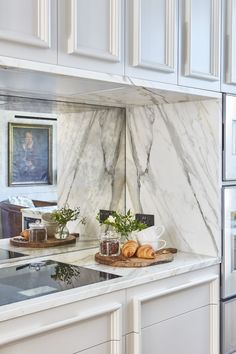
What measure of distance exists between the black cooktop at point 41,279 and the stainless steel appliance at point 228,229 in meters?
0.68

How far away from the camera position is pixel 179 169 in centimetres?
233

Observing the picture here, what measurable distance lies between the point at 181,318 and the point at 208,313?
0.21 metres

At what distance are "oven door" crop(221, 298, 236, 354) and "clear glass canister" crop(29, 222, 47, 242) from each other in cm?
89

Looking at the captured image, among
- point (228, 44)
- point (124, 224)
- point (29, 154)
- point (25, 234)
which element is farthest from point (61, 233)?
point (228, 44)

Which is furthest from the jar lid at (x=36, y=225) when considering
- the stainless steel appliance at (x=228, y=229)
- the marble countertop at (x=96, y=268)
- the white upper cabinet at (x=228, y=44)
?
the white upper cabinet at (x=228, y=44)

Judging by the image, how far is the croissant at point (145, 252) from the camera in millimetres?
2053

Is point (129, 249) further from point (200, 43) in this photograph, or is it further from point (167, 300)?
point (200, 43)

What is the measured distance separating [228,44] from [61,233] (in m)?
1.19

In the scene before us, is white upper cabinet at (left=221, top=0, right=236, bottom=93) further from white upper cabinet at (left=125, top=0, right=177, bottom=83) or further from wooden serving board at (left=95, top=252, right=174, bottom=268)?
wooden serving board at (left=95, top=252, right=174, bottom=268)

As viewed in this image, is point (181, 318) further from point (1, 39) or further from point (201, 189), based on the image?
point (1, 39)

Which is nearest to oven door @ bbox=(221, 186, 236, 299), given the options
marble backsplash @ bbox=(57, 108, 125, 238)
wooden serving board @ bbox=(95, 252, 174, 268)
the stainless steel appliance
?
the stainless steel appliance

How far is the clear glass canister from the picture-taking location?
221cm

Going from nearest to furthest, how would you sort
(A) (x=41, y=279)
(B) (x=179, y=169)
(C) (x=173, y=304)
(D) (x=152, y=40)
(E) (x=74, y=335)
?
(E) (x=74, y=335) < (A) (x=41, y=279) < (D) (x=152, y=40) < (C) (x=173, y=304) < (B) (x=179, y=169)

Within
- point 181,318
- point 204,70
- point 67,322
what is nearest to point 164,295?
point 181,318
